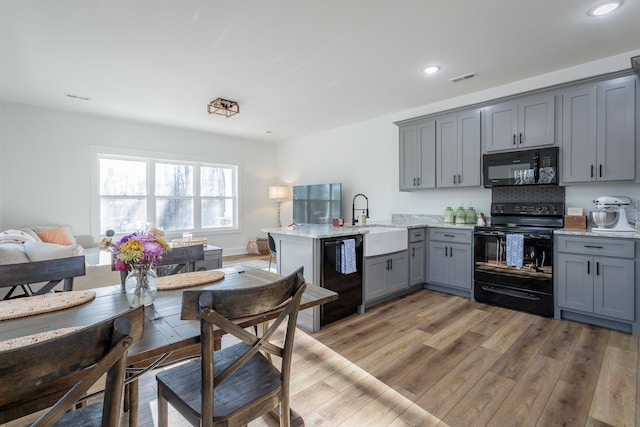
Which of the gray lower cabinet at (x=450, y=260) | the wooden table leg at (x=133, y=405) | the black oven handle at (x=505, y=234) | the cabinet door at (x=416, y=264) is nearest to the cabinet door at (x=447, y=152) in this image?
the gray lower cabinet at (x=450, y=260)

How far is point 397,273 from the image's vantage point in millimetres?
3732

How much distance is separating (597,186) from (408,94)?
2392mm

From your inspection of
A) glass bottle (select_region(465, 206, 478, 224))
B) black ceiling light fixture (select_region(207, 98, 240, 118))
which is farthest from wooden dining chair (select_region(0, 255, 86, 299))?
glass bottle (select_region(465, 206, 478, 224))

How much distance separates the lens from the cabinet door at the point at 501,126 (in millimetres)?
3617

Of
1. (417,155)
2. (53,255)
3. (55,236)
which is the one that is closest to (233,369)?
(53,255)

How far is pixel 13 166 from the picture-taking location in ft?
15.1

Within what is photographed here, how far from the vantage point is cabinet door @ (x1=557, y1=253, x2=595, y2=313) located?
294 centimetres

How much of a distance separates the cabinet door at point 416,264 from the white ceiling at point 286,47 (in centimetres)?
207

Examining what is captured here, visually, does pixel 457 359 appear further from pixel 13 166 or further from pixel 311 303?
pixel 13 166

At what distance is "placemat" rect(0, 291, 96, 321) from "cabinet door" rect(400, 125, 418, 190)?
404 centimetres

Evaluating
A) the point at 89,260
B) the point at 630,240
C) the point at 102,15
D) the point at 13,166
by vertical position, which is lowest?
the point at 89,260

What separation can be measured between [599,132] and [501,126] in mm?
902

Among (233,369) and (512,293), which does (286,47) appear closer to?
(233,369)

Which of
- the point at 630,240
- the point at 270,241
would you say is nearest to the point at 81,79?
the point at 270,241
